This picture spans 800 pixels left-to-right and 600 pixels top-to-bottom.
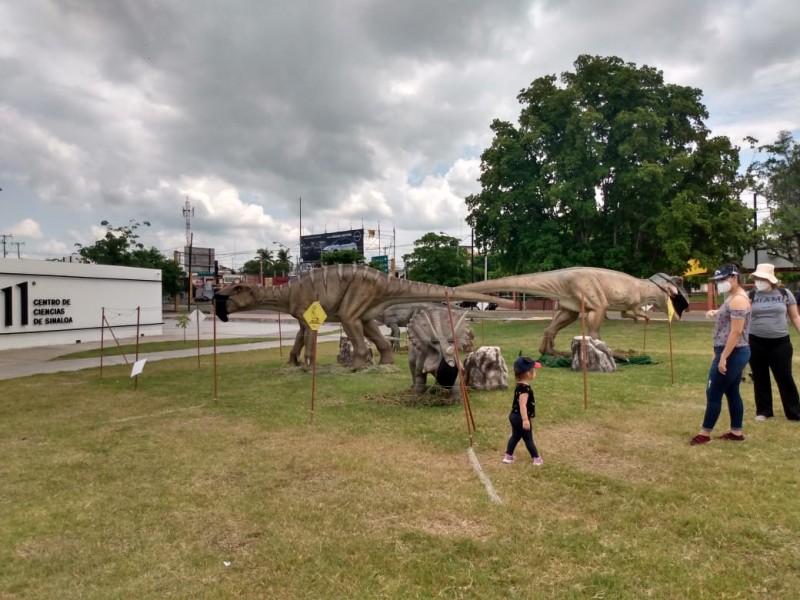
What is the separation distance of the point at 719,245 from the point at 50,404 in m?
23.2

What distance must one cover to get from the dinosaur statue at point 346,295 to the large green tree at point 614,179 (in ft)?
40.7

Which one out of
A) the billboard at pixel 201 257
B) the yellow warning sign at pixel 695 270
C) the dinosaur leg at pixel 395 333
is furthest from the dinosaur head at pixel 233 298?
the billboard at pixel 201 257

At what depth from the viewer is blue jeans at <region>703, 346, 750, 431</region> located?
5066 mm

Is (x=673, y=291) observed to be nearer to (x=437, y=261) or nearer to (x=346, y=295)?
(x=346, y=295)

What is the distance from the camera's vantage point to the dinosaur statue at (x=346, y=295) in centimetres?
1102

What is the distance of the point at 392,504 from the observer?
4.02 metres

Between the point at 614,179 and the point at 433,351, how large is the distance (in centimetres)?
1834

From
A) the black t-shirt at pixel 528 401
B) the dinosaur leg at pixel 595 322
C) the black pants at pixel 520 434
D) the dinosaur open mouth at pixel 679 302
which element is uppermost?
the dinosaur open mouth at pixel 679 302

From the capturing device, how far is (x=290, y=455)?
531cm

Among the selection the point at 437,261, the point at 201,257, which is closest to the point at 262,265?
the point at 201,257

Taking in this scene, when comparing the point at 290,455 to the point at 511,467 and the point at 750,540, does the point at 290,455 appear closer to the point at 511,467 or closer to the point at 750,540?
the point at 511,467

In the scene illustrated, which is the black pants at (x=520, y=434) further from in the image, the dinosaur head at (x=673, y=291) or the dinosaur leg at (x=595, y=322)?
the dinosaur head at (x=673, y=291)

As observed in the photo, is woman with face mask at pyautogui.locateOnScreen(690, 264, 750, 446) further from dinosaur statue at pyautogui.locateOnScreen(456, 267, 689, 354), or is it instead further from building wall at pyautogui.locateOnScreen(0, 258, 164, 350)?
building wall at pyautogui.locateOnScreen(0, 258, 164, 350)

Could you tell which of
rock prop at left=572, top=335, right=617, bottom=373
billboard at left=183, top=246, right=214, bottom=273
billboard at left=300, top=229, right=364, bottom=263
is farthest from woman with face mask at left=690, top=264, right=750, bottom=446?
billboard at left=183, top=246, right=214, bottom=273
